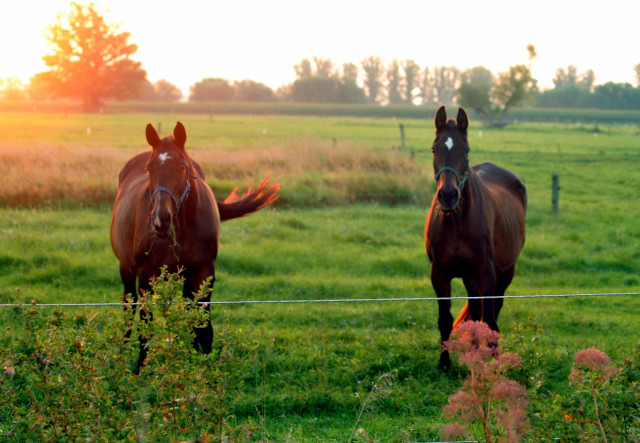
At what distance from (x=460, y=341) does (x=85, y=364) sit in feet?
6.15

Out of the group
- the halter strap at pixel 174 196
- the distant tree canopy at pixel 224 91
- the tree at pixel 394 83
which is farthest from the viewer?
the tree at pixel 394 83

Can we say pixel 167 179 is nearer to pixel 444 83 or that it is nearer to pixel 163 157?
pixel 163 157

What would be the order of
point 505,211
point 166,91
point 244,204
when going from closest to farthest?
1. point 505,211
2. point 244,204
3. point 166,91

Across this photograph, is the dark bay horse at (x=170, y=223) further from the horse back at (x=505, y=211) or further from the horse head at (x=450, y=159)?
the horse back at (x=505, y=211)

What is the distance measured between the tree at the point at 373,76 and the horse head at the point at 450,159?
Result: 9781cm

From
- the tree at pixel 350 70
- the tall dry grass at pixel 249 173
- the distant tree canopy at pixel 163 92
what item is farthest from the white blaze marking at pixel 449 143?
the tree at pixel 350 70

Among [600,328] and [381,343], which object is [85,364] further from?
[600,328]

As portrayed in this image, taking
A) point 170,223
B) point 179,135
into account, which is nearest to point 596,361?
point 170,223

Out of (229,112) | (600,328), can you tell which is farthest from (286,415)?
(229,112)

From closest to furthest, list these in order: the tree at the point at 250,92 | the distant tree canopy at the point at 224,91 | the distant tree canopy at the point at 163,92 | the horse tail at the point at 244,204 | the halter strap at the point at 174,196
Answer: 1. the halter strap at the point at 174,196
2. the horse tail at the point at 244,204
3. the tree at the point at 250,92
4. the distant tree canopy at the point at 224,91
5. the distant tree canopy at the point at 163,92

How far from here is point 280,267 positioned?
8844mm

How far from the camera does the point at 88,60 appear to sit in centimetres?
6694

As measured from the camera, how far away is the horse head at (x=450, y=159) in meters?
4.80

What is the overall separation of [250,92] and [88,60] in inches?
1093
